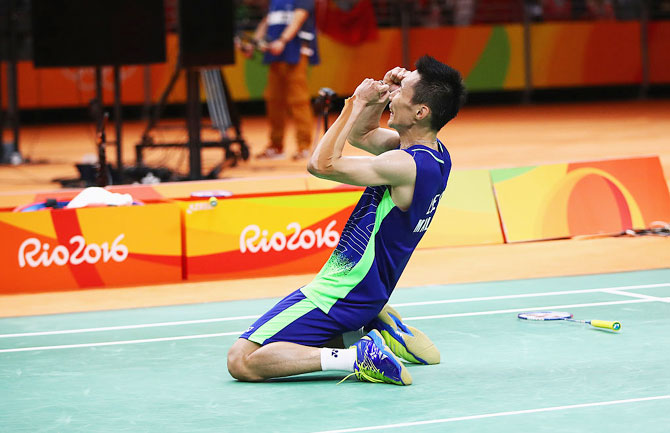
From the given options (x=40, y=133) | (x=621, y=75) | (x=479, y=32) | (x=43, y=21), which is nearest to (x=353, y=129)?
(x=43, y=21)

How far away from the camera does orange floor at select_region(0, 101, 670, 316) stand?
24.3ft

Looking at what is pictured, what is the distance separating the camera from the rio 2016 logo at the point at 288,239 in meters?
7.84

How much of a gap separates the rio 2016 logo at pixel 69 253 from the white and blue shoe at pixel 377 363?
10.4 feet

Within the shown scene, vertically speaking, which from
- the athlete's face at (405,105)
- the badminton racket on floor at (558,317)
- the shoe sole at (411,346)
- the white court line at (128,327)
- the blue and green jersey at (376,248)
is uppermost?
the athlete's face at (405,105)

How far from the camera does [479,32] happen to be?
2027 cm

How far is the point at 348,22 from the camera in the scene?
19.6 m

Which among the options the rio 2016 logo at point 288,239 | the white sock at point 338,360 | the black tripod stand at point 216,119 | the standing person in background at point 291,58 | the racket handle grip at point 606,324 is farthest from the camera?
the standing person in background at point 291,58

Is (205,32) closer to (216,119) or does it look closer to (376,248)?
(216,119)

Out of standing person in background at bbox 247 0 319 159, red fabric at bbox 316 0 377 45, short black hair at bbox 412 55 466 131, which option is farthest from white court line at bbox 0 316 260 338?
red fabric at bbox 316 0 377 45

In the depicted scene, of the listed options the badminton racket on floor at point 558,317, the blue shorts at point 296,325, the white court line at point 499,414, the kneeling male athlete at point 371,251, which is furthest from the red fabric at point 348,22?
→ the white court line at point 499,414

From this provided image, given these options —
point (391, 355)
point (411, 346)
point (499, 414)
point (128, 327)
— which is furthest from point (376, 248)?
point (128, 327)

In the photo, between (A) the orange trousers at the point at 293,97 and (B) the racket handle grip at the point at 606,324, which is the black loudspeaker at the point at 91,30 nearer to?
(A) the orange trousers at the point at 293,97

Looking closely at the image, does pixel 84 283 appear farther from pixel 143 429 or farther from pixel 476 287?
pixel 143 429

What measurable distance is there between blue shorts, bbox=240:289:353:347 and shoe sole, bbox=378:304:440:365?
A: 31 centimetres
